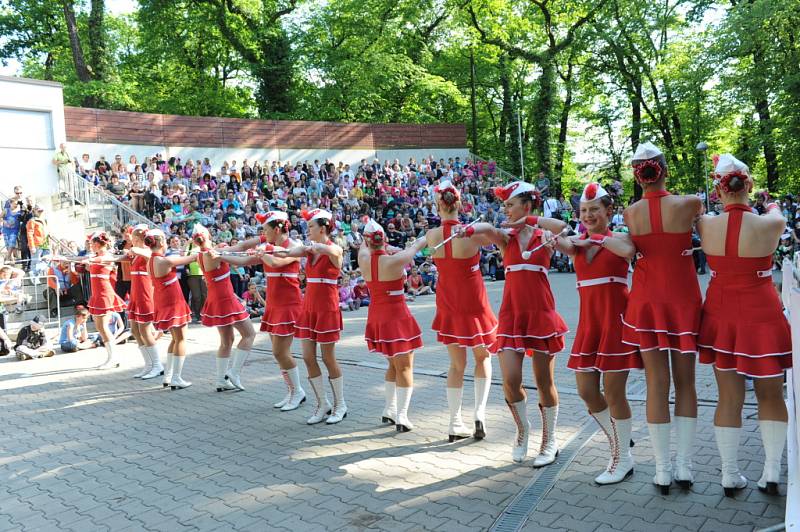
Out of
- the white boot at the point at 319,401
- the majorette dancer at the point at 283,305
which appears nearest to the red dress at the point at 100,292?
the majorette dancer at the point at 283,305

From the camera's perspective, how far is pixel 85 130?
71.3 feet

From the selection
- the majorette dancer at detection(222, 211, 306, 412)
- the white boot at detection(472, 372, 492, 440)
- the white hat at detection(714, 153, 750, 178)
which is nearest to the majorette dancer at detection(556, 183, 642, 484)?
the white hat at detection(714, 153, 750, 178)

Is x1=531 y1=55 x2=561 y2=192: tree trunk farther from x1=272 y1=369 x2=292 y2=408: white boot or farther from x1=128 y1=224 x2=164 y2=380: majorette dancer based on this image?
x1=272 y1=369 x2=292 y2=408: white boot

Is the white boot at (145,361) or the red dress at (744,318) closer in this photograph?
the red dress at (744,318)

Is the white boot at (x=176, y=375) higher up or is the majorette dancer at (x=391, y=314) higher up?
the majorette dancer at (x=391, y=314)

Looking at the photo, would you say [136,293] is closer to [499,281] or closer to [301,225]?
[301,225]

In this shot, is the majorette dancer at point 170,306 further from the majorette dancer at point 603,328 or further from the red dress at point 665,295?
the red dress at point 665,295

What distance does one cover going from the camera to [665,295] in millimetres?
4434

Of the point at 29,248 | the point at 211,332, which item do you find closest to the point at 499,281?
the point at 211,332

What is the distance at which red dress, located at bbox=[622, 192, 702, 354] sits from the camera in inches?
173

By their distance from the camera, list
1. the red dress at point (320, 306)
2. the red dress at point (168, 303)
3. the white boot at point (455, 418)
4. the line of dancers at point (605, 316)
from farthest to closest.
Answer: the red dress at point (168, 303), the red dress at point (320, 306), the white boot at point (455, 418), the line of dancers at point (605, 316)

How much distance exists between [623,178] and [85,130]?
96.6 feet

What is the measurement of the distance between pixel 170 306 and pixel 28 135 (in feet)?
46.7

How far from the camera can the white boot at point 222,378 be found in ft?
28.1
